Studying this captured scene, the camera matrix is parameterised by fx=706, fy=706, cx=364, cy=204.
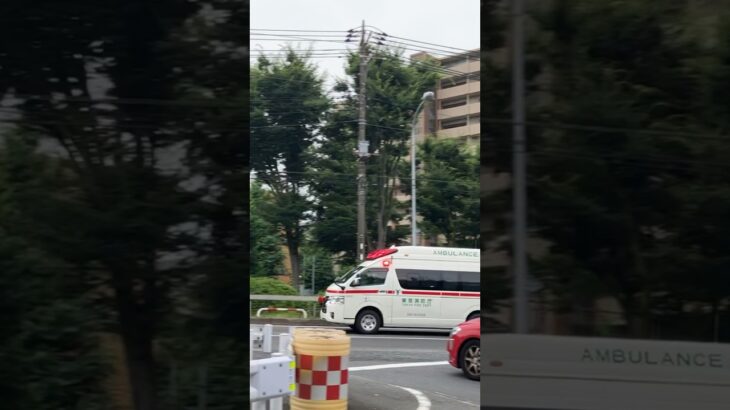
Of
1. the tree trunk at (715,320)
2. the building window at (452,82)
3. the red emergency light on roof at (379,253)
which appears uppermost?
the building window at (452,82)

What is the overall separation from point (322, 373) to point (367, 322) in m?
10.5

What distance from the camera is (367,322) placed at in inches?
559

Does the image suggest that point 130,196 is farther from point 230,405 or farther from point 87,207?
point 230,405

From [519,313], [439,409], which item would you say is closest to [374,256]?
[439,409]

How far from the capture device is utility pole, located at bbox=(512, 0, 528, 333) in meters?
2.34

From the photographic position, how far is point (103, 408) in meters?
2.22

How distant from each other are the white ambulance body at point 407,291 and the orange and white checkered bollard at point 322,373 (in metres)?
9.31

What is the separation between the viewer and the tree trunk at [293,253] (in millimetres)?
9187

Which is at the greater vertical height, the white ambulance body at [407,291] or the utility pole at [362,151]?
the utility pole at [362,151]

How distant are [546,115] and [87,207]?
59.3 inches

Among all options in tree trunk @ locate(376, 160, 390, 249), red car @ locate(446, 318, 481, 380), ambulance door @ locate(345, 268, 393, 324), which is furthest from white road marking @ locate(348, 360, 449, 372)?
ambulance door @ locate(345, 268, 393, 324)

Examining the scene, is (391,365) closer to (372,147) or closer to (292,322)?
(372,147)

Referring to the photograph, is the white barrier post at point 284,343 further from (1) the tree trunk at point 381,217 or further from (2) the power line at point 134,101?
(1) the tree trunk at point 381,217

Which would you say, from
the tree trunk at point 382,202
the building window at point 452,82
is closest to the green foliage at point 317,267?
the tree trunk at point 382,202
